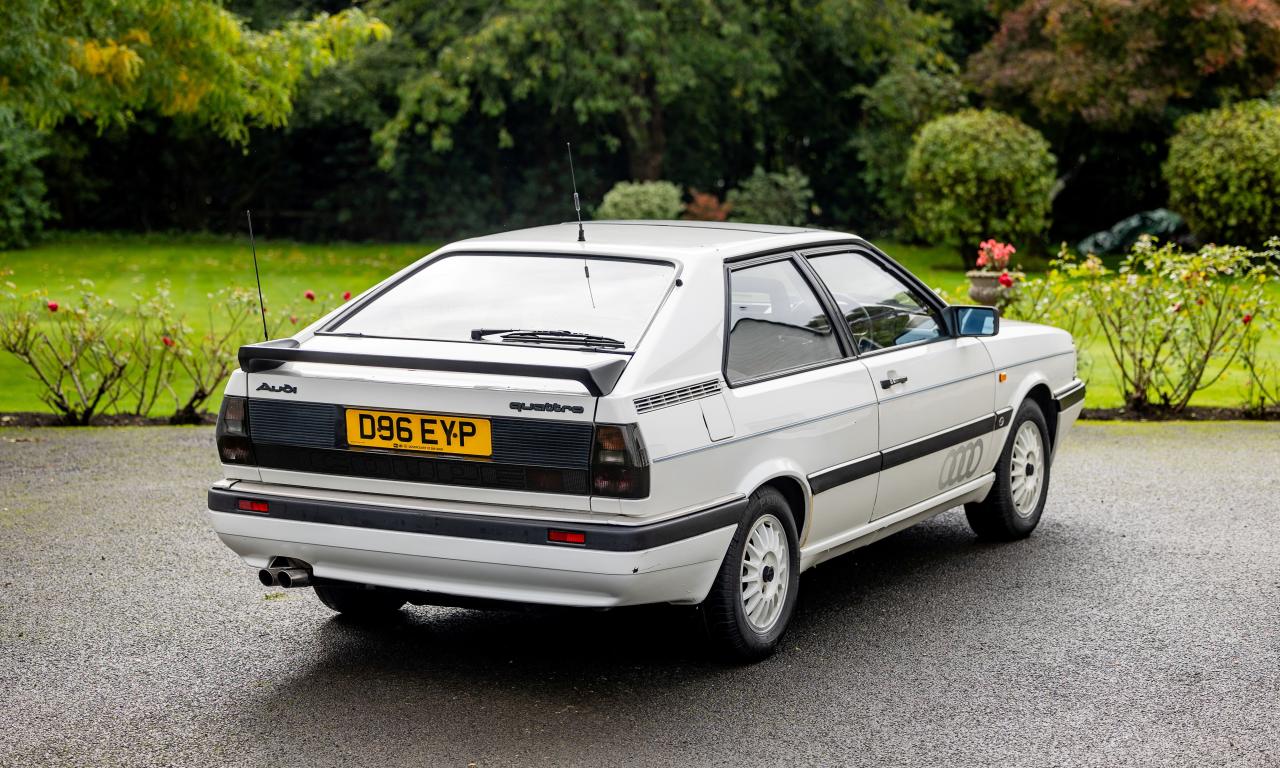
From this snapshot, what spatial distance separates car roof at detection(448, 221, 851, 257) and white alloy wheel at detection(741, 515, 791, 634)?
3.40ft

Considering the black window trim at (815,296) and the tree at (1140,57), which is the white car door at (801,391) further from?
the tree at (1140,57)

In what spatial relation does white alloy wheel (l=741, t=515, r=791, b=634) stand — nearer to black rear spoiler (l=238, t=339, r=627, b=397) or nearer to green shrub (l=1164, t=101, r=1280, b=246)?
black rear spoiler (l=238, t=339, r=627, b=397)

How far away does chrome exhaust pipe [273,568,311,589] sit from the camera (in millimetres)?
5066

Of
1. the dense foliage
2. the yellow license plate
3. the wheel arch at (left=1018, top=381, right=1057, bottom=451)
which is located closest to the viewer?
the yellow license plate

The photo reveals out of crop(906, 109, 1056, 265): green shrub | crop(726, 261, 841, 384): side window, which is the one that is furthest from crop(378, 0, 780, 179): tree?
crop(726, 261, 841, 384): side window

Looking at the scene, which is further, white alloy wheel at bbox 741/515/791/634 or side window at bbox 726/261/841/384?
side window at bbox 726/261/841/384

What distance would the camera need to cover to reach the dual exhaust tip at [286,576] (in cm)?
507

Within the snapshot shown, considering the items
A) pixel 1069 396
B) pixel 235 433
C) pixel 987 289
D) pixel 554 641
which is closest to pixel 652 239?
pixel 554 641

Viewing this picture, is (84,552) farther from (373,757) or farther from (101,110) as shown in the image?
(101,110)

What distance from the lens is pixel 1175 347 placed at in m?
10.9

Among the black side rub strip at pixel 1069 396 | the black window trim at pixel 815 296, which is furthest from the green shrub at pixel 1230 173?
the black window trim at pixel 815 296

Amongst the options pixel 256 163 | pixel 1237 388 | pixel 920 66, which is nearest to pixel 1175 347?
pixel 1237 388

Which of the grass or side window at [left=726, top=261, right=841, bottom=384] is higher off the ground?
side window at [left=726, top=261, right=841, bottom=384]

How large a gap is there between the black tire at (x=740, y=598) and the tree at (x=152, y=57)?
28.2 ft
